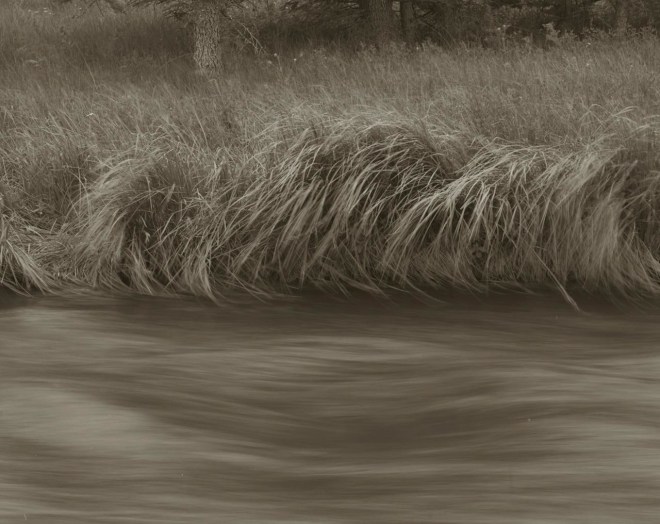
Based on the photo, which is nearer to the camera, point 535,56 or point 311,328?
point 311,328

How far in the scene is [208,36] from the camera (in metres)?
12.6

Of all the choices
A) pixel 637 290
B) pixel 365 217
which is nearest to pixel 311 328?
pixel 365 217

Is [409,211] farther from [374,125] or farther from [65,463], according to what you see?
[65,463]

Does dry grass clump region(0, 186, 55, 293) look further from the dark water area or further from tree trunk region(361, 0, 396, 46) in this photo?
tree trunk region(361, 0, 396, 46)

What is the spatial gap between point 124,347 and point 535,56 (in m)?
6.04

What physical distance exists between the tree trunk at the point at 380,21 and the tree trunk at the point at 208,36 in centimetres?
220

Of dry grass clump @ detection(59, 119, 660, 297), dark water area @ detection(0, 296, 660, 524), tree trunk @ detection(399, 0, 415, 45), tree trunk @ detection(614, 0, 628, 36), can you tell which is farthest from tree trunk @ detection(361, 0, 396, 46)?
dark water area @ detection(0, 296, 660, 524)

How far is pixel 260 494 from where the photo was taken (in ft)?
12.8

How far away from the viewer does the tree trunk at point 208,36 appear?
12.5m

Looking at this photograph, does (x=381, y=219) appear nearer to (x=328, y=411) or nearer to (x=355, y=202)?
(x=355, y=202)

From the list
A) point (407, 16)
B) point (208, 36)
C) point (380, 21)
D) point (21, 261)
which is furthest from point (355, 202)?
point (407, 16)

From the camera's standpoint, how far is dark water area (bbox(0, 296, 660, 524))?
3.82 metres

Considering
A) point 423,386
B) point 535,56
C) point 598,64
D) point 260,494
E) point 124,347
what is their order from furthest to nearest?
point 535,56
point 598,64
point 124,347
point 423,386
point 260,494

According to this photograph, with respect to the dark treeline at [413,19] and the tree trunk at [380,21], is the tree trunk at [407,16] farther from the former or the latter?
the tree trunk at [380,21]
